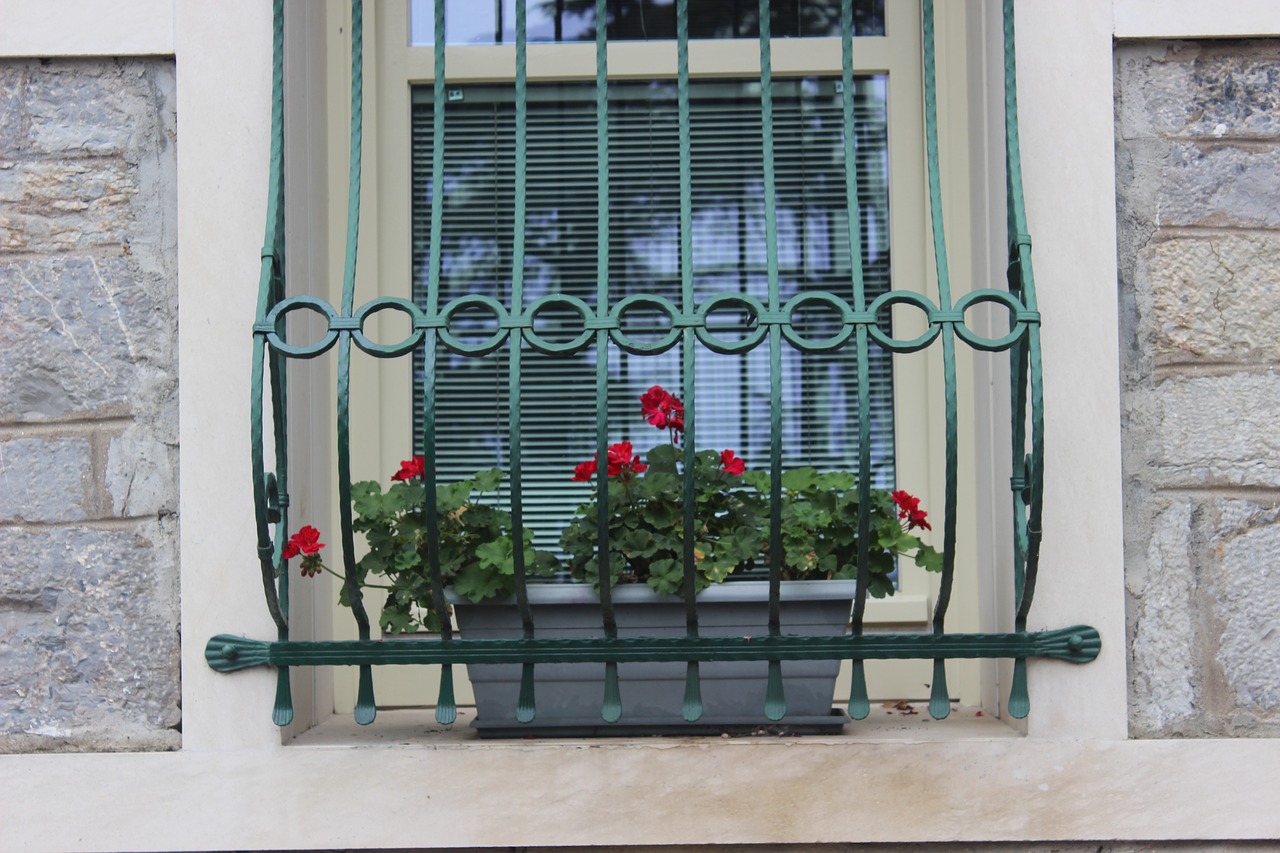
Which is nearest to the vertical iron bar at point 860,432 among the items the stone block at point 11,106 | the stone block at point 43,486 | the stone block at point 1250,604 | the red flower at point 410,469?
the stone block at point 1250,604

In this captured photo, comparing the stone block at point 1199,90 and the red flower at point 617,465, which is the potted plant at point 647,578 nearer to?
the red flower at point 617,465

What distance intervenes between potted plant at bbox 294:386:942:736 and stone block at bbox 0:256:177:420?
382 mm

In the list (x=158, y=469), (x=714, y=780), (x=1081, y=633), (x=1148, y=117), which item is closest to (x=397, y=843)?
(x=714, y=780)

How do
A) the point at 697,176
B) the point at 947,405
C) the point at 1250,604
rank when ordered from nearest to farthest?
the point at 947,405 → the point at 1250,604 → the point at 697,176

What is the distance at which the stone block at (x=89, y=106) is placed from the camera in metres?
2.10

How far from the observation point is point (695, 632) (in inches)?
77.2

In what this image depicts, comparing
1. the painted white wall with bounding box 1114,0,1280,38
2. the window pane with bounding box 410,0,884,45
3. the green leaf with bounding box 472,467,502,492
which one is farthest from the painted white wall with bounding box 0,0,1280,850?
the window pane with bounding box 410,0,884,45

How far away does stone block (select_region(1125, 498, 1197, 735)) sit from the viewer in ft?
6.55

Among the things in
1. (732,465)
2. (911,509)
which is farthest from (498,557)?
(911,509)

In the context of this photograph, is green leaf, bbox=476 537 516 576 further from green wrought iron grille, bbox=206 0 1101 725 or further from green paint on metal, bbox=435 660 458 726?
green paint on metal, bbox=435 660 458 726

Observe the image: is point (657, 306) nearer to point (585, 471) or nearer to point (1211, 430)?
point (585, 471)

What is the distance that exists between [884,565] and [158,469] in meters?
1.14

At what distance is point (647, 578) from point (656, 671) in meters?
0.14

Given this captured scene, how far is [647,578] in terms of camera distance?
2.04m
